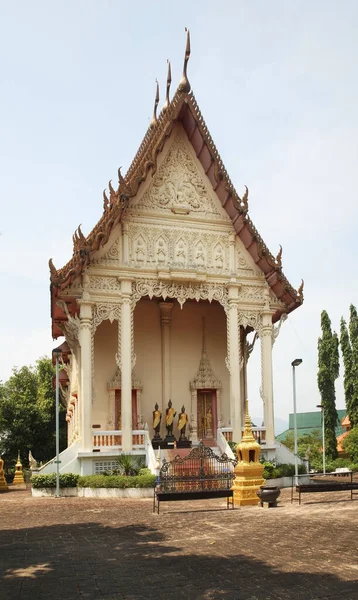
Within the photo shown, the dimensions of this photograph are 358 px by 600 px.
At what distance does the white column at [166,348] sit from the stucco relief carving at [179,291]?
7.98 feet

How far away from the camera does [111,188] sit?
66.1ft

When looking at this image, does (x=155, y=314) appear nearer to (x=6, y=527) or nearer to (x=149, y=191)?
(x=149, y=191)

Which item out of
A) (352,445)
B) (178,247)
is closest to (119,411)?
(178,247)

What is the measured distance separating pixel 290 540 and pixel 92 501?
843cm

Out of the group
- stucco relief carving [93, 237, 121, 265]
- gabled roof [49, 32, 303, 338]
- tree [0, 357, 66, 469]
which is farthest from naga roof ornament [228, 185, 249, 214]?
tree [0, 357, 66, 469]

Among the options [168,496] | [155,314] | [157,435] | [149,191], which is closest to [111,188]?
[149,191]

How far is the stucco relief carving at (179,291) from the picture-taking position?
67.9 ft

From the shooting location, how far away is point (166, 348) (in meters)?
23.6

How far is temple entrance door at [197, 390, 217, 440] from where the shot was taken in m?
23.9

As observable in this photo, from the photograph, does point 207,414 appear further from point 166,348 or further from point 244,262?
point 244,262

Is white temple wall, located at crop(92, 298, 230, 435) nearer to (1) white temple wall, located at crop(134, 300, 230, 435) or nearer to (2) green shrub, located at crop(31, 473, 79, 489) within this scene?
(1) white temple wall, located at crop(134, 300, 230, 435)

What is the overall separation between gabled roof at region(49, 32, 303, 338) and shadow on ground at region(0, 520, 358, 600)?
1194 cm

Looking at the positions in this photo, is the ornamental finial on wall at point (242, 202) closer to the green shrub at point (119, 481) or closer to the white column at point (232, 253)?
the white column at point (232, 253)

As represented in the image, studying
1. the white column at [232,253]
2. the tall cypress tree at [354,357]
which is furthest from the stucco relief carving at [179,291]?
the tall cypress tree at [354,357]
